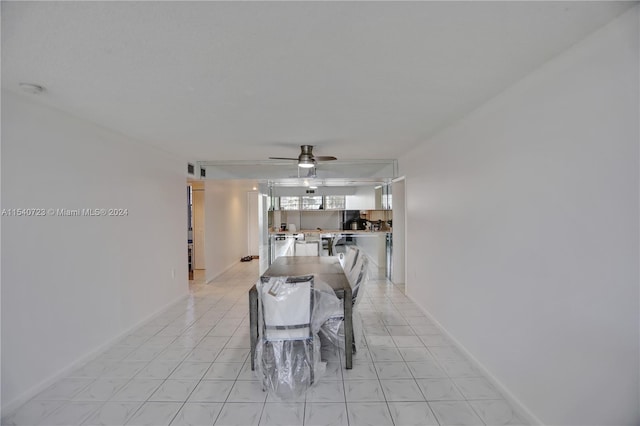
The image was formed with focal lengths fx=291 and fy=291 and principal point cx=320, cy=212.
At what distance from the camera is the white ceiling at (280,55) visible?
1.26 metres

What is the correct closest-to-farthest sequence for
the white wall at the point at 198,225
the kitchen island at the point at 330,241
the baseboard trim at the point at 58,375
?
the baseboard trim at the point at 58,375, the kitchen island at the point at 330,241, the white wall at the point at 198,225

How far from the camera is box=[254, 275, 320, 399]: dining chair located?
2264mm

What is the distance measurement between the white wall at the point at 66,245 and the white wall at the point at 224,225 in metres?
1.76

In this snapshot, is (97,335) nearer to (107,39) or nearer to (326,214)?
(107,39)

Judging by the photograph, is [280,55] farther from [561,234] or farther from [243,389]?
[243,389]

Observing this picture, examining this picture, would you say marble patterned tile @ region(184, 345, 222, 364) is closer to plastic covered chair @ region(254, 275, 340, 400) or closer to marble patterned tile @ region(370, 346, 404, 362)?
plastic covered chair @ region(254, 275, 340, 400)

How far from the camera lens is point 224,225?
6535mm

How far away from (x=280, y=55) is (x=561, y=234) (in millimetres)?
1855

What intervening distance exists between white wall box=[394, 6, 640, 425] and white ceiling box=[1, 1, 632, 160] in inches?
9.4

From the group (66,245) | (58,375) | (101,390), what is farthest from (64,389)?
(66,245)

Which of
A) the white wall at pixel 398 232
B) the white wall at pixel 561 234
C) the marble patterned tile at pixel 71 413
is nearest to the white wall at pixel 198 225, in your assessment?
the white wall at pixel 398 232

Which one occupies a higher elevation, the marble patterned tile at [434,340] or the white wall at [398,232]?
the white wall at [398,232]

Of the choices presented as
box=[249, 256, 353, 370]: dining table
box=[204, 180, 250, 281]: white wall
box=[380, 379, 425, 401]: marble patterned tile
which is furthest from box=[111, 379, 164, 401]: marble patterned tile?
box=[204, 180, 250, 281]: white wall

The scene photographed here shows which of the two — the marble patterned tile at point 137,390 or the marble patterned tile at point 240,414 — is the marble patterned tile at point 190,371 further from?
the marble patterned tile at point 240,414
